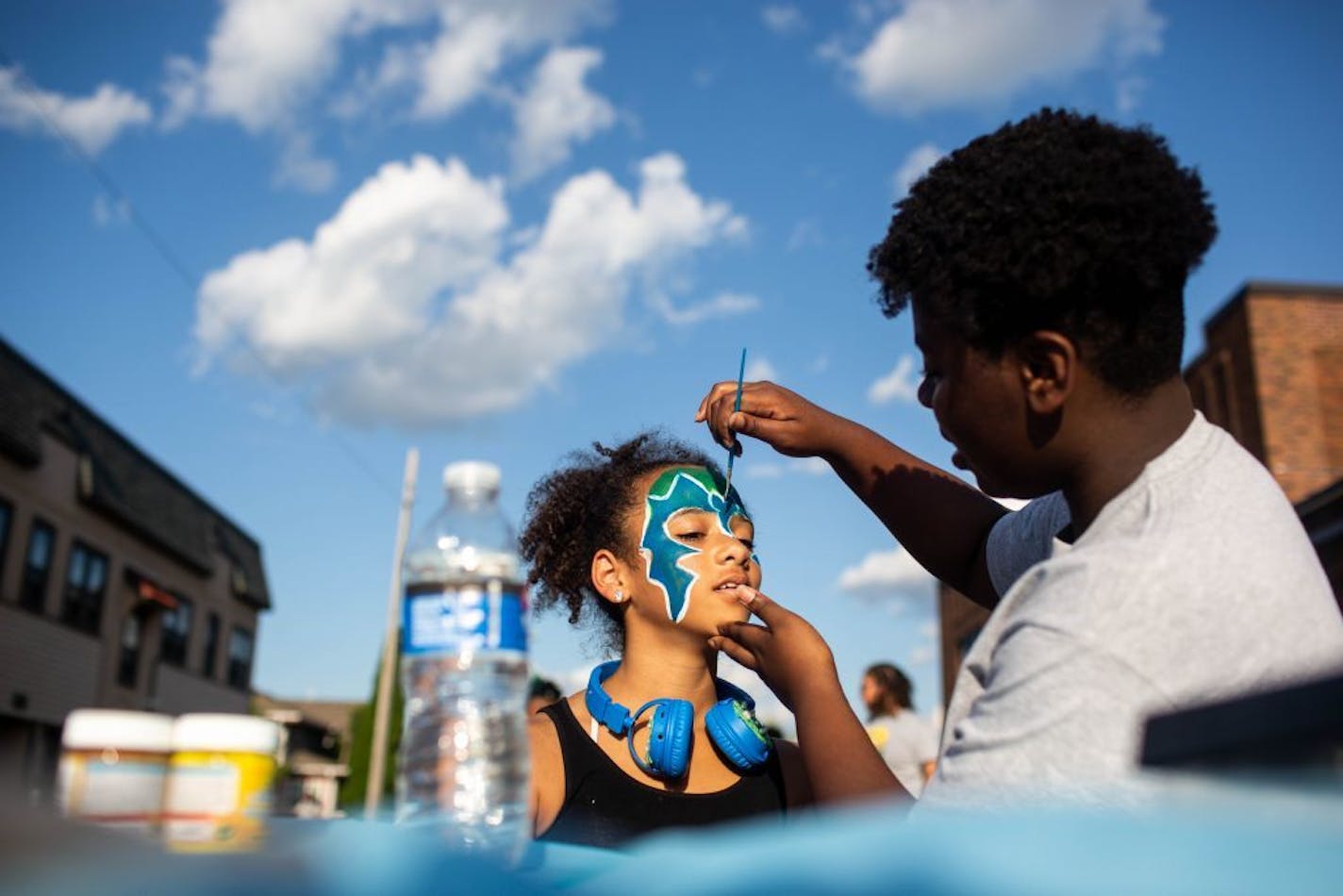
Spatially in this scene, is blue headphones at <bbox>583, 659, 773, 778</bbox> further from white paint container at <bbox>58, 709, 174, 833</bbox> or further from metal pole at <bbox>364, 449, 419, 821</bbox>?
metal pole at <bbox>364, 449, 419, 821</bbox>

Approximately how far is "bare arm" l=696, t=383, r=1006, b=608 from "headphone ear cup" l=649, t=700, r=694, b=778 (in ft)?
2.45

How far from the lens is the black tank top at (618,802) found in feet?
8.80

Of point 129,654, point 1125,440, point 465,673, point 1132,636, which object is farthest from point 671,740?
point 129,654

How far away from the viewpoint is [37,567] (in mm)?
21219

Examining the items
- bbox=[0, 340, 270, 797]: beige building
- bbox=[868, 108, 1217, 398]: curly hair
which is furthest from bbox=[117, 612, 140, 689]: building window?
bbox=[868, 108, 1217, 398]: curly hair

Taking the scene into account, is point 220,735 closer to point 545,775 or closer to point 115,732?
point 115,732

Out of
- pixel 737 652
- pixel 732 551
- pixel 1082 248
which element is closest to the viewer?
pixel 1082 248

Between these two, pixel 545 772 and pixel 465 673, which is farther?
pixel 545 772

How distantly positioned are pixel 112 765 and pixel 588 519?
207 cm

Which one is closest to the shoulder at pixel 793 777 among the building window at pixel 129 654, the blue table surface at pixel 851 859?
the blue table surface at pixel 851 859

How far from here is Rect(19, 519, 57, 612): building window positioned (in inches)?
814

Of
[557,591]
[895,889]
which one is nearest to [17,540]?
[557,591]

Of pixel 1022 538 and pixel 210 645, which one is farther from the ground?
pixel 210 645

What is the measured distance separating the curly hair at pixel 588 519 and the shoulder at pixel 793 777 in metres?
0.71
